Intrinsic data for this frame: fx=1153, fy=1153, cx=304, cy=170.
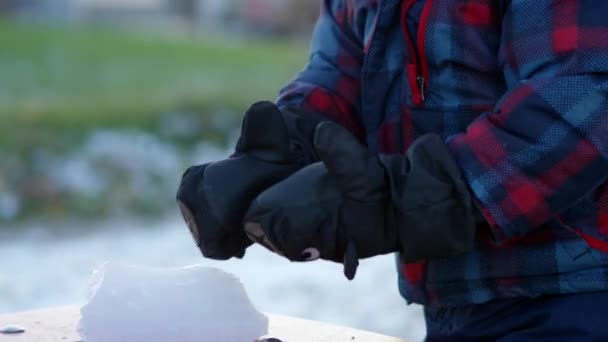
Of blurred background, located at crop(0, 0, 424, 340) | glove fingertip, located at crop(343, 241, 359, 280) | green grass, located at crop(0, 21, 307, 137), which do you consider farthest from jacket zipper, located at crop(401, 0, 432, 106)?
green grass, located at crop(0, 21, 307, 137)

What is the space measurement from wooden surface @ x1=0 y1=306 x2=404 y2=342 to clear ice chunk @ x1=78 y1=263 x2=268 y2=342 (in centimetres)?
14

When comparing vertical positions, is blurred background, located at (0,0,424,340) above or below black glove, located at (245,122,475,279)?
below

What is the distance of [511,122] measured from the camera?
1.50m

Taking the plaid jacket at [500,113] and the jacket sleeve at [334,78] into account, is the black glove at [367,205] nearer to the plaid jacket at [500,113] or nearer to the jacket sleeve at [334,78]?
the plaid jacket at [500,113]

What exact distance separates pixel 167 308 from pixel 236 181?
25 cm

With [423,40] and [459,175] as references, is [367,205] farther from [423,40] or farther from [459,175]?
[423,40]

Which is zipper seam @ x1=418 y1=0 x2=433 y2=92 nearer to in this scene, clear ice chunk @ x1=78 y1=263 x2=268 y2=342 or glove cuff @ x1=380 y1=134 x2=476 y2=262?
glove cuff @ x1=380 y1=134 x2=476 y2=262

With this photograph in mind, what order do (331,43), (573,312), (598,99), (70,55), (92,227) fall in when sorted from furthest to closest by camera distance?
(70,55)
(92,227)
(331,43)
(573,312)
(598,99)

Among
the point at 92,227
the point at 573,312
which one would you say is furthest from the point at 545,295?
the point at 92,227

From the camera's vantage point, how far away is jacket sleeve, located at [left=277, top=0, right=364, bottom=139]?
1.92 metres

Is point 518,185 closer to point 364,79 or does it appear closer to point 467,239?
point 467,239

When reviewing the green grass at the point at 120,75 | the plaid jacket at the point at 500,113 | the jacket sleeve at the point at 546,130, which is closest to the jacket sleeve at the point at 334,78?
the plaid jacket at the point at 500,113

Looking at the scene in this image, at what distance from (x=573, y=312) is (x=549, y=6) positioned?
42cm

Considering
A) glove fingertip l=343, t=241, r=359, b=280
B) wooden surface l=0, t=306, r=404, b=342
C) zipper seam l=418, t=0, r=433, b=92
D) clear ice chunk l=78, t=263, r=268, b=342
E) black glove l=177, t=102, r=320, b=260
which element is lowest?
wooden surface l=0, t=306, r=404, b=342
